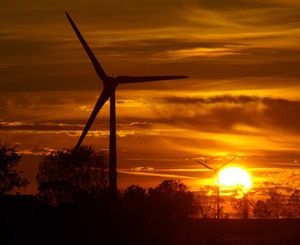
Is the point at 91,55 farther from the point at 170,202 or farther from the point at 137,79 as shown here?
the point at 170,202

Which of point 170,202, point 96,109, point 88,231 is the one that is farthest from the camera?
point 170,202

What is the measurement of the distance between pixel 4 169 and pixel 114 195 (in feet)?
51.0

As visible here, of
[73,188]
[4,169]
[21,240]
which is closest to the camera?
[21,240]

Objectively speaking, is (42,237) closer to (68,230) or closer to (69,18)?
(68,230)

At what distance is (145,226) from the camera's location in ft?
294

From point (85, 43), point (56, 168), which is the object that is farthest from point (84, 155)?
point (85, 43)

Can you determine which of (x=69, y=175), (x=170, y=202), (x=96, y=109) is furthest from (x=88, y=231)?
(x=170, y=202)

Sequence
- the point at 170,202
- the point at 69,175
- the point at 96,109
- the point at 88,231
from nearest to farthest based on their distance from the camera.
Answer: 1. the point at 88,231
2. the point at 96,109
3. the point at 69,175
4. the point at 170,202

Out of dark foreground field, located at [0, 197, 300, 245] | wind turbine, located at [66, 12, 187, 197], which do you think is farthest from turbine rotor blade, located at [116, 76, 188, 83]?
dark foreground field, located at [0, 197, 300, 245]

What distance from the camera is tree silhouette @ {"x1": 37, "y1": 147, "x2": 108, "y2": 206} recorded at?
433 ft

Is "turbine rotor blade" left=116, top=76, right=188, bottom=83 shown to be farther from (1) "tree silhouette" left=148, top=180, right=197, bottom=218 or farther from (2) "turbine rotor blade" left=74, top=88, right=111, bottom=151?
(1) "tree silhouette" left=148, top=180, right=197, bottom=218

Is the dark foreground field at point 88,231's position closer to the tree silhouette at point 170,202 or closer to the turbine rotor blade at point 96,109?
Answer: the turbine rotor blade at point 96,109

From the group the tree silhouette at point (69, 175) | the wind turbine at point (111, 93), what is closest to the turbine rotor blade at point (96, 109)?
Result: the wind turbine at point (111, 93)

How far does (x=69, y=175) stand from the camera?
5335 inches
